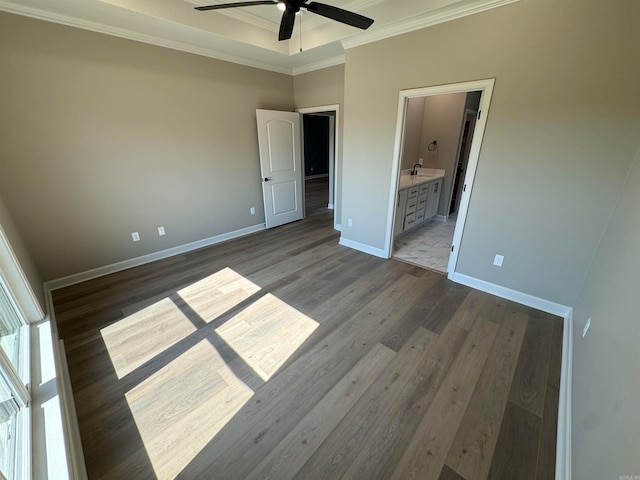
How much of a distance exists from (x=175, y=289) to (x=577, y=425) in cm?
332

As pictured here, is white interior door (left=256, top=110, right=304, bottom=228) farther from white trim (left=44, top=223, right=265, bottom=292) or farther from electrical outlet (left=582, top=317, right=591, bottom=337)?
electrical outlet (left=582, top=317, right=591, bottom=337)

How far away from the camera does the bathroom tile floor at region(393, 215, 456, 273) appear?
3.43 metres

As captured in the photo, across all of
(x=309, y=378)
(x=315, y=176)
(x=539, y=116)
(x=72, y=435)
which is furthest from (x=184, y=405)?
(x=315, y=176)

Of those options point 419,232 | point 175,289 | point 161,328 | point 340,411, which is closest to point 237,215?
point 175,289

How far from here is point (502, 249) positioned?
2.59 m

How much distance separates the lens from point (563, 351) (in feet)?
6.47

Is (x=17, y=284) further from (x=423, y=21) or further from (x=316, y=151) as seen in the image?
(x=316, y=151)

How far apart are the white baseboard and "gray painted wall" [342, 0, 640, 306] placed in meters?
0.08

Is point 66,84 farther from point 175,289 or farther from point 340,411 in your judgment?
point 340,411

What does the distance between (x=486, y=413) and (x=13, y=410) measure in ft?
8.01

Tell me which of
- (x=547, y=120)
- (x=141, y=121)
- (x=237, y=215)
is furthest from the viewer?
(x=237, y=215)

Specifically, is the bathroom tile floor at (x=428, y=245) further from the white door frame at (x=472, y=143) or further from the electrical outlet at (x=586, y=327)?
the electrical outlet at (x=586, y=327)

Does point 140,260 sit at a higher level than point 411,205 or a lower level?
lower

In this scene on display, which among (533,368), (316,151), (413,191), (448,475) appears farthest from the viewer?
(316,151)
